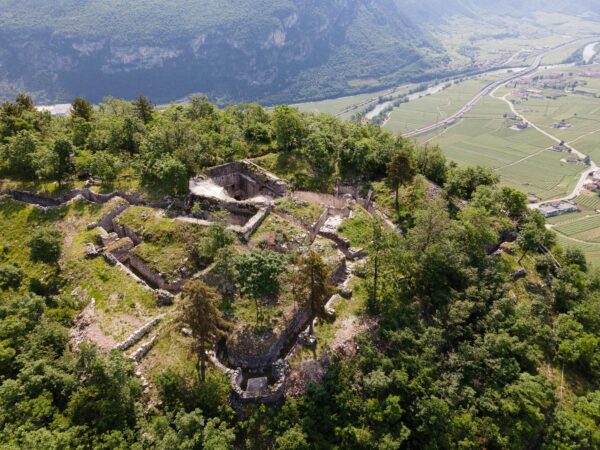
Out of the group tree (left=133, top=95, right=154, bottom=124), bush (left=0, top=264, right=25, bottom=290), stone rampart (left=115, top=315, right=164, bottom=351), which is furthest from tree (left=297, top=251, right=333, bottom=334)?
tree (left=133, top=95, right=154, bottom=124)

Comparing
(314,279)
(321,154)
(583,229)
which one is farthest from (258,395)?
(583,229)

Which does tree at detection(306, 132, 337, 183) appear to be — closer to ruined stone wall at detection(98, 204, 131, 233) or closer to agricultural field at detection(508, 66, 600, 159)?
ruined stone wall at detection(98, 204, 131, 233)

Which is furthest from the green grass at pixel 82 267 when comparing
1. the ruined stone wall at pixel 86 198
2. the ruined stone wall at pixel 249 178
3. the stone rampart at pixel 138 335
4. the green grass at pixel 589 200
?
the green grass at pixel 589 200

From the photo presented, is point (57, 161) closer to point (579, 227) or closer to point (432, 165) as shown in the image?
point (432, 165)

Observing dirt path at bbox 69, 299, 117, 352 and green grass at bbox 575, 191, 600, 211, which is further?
green grass at bbox 575, 191, 600, 211

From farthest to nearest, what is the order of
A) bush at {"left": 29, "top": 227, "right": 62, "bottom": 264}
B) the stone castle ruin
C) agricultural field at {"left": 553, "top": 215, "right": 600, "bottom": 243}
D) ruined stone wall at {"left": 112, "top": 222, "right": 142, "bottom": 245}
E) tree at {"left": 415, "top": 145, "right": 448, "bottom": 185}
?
agricultural field at {"left": 553, "top": 215, "right": 600, "bottom": 243}, tree at {"left": 415, "top": 145, "right": 448, "bottom": 185}, ruined stone wall at {"left": 112, "top": 222, "right": 142, "bottom": 245}, bush at {"left": 29, "top": 227, "right": 62, "bottom": 264}, the stone castle ruin

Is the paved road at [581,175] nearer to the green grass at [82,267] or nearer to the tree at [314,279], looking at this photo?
the tree at [314,279]
